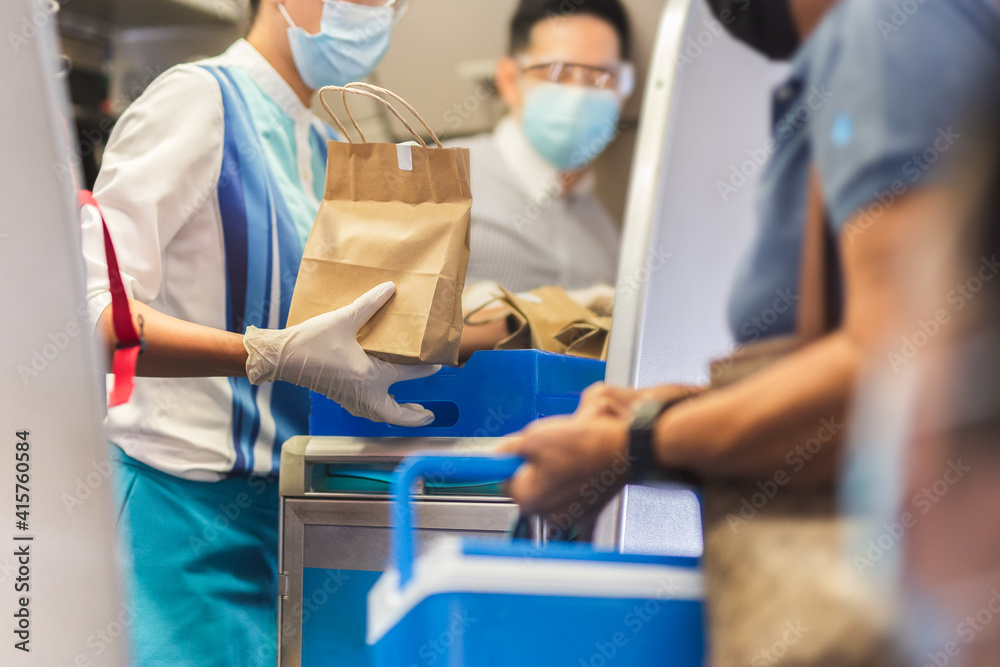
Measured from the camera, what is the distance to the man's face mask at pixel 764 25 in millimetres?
664

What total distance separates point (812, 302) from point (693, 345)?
0.69ft

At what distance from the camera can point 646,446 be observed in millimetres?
712

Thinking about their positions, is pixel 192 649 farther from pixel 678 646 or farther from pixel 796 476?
pixel 796 476

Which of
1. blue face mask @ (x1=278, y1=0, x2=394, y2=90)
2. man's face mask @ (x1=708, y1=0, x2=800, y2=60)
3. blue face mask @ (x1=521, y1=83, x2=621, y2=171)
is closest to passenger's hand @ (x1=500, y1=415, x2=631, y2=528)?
man's face mask @ (x1=708, y1=0, x2=800, y2=60)

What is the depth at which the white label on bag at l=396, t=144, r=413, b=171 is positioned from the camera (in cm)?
120

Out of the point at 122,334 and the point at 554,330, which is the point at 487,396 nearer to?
the point at 554,330

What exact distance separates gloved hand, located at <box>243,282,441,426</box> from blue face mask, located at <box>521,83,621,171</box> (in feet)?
2.40

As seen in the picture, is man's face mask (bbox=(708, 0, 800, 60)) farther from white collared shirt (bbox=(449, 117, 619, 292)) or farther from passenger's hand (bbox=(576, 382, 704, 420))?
white collared shirt (bbox=(449, 117, 619, 292))

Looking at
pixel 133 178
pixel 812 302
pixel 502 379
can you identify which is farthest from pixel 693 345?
pixel 133 178

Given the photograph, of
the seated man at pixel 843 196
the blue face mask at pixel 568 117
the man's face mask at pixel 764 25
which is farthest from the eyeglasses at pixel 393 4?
the seated man at pixel 843 196

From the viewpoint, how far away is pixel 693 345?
81 cm

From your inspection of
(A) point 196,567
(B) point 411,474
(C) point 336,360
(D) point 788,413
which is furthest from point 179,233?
(D) point 788,413

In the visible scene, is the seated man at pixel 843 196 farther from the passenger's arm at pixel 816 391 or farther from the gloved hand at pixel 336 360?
the gloved hand at pixel 336 360

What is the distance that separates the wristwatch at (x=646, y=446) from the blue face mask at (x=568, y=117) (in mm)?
1046
